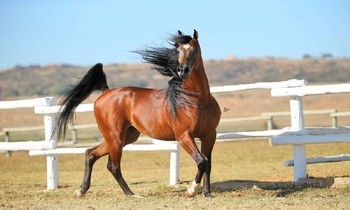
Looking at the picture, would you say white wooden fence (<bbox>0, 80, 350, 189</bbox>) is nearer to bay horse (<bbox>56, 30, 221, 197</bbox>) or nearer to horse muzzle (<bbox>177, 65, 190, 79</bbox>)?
bay horse (<bbox>56, 30, 221, 197</bbox>)

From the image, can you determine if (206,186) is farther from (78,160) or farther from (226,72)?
(226,72)

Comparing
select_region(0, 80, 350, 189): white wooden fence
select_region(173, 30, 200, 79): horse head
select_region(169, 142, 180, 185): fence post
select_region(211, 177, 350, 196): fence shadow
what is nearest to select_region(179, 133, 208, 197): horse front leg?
select_region(173, 30, 200, 79): horse head

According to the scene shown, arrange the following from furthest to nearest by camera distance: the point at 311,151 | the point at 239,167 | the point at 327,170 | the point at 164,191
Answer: the point at 311,151, the point at 239,167, the point at 327,170, the point at 164,191

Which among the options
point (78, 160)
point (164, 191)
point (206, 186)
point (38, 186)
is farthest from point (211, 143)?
point (78, 160)

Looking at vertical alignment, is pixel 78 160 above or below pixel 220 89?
below

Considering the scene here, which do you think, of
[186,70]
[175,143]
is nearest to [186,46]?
[186,70]

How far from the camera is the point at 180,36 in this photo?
1007cm

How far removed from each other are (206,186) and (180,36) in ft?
6.72

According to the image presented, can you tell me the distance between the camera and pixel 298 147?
11.3m

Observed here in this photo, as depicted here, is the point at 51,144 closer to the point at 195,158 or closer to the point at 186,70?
the point at 195,158

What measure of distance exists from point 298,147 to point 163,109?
2.16 metres

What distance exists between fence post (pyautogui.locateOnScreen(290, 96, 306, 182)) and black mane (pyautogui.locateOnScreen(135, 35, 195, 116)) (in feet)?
6.37

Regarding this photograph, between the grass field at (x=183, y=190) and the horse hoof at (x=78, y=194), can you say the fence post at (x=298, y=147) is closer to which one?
the grass field at (x=183, y=190)

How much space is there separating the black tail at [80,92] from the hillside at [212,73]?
256 ft
